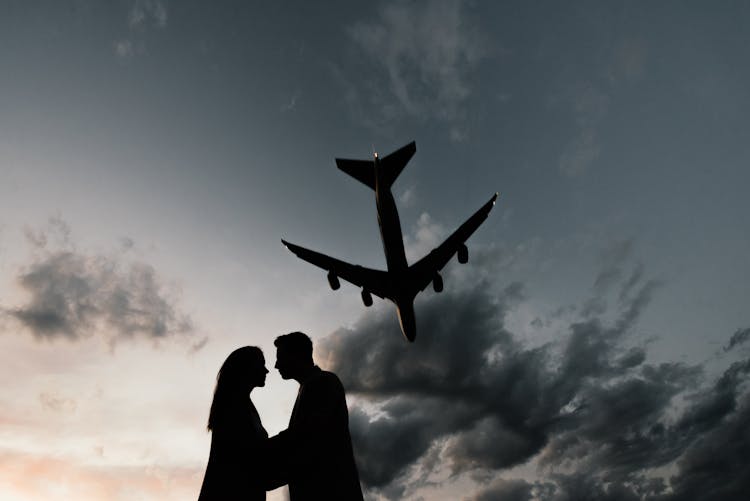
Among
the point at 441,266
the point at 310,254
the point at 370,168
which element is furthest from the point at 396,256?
the point at 370,168

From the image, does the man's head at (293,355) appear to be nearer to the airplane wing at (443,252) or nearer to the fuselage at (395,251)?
the fuselage at (395,251)

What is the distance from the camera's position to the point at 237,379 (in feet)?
15.2

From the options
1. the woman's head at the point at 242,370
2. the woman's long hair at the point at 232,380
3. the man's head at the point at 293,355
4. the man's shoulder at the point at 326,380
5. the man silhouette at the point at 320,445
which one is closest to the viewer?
the man silhouette at the point at 320,445

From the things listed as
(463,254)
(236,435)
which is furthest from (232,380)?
(463,254)

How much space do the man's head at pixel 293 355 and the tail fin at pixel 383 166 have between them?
38.5 meters

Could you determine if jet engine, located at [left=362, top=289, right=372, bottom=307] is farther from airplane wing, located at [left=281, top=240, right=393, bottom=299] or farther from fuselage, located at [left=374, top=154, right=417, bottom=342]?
fuselage, located at [left=374, top=154, right=417, bottom=342]

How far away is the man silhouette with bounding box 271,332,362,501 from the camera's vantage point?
3.90 meters

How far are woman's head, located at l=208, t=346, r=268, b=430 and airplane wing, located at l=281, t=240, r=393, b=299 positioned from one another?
32293 mm

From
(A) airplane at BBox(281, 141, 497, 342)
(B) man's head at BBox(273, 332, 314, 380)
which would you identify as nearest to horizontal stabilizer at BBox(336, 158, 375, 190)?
(A) airplane at BBox(281, 141, 497, 342)

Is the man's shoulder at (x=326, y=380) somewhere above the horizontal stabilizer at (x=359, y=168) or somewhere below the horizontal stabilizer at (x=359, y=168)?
below

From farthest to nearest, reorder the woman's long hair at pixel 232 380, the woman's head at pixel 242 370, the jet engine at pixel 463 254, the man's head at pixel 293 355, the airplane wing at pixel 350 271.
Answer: the airplane wing at pixel 350 271 < the jet engine at pixel 463 254 < the man's head at pixel 293 355 < the woman's head at pixel 242 370 < the woman's long hair at pixel 232 380

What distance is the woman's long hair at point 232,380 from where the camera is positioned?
4426mm

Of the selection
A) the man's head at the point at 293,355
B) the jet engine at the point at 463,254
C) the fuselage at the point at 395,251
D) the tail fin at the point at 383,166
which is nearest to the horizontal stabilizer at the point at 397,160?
the tail fin at the point at 383,166

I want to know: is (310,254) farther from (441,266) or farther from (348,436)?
(348,436)
